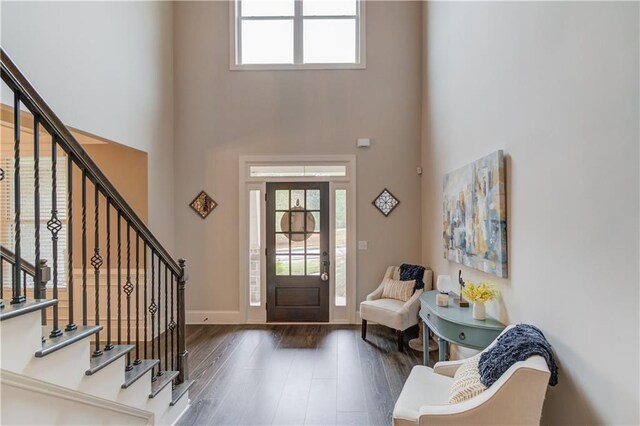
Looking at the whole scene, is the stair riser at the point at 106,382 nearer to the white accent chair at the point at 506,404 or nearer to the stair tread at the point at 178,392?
the stair tread at the point at 178,392

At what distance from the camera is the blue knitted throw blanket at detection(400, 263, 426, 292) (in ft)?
14.4

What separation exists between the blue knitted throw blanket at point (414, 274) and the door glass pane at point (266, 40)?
347cm

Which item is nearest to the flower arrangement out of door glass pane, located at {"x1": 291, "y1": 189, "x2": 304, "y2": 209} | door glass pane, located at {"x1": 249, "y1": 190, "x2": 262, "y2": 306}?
door glass pane, located at {"x1": 291, "y1": 189, "x2": 304, "y2": 209}

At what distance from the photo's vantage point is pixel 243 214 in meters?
5.03

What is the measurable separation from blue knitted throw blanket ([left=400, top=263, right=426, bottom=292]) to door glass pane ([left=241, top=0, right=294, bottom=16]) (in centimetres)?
401

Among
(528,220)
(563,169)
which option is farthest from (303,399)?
(563,169)

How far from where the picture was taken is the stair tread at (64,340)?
147cm

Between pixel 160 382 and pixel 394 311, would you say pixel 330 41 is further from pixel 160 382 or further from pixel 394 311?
pixel 160 382

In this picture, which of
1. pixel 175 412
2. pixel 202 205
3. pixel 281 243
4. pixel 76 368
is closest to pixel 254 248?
pixel 281 243

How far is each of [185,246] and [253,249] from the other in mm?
980

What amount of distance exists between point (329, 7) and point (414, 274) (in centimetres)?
399

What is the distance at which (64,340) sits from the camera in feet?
5.20

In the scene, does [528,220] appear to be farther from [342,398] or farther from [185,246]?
[185,246]

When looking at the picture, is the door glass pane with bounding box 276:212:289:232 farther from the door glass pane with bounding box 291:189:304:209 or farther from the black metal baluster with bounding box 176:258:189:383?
the black metal baluster with bounding box 176:258:189:383
